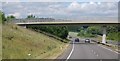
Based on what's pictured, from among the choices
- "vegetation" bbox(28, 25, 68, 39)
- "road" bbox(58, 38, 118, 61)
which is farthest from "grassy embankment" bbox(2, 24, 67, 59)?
"vegetation" bbox(28, 25, 68, 39)

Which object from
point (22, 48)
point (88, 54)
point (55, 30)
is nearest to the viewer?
point (22, 48)

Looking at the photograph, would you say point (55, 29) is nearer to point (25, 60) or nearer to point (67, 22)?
point (67, 22)

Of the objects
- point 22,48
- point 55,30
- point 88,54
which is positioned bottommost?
point 55,30

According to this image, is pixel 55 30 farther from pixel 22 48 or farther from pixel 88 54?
pixel 22 48

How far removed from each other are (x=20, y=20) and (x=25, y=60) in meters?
69.5

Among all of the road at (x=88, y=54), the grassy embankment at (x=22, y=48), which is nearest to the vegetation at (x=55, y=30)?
the road at (x=88, y=54)

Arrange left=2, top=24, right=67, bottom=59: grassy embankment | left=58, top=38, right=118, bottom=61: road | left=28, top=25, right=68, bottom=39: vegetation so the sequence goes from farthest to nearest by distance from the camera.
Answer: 1. left=28, top=25, right=68, bottom=39: vegetation
2. left=58, top=38, right=118, bottom=61: road
3. left=2, top=24, right=67, bottom=59: grassy embankment

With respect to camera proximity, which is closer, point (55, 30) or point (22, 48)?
point (22, 48)

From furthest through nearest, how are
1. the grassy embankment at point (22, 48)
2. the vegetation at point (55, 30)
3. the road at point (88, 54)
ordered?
the vegetation at point (55, 30)
the road at point (88, 54)
the grassy embankment at point (22, 48)

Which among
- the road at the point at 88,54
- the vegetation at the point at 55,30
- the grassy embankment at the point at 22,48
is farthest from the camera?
the vegetation at the point at 55,30

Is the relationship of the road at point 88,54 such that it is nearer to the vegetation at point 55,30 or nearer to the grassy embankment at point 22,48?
the grassy embankment at point 22,48

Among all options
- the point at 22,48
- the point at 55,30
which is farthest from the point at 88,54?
the point at 55,30

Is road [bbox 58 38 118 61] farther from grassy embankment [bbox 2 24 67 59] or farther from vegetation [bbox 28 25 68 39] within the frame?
vegetation [bbox 28 25 68 39]

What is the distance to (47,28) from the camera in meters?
111
